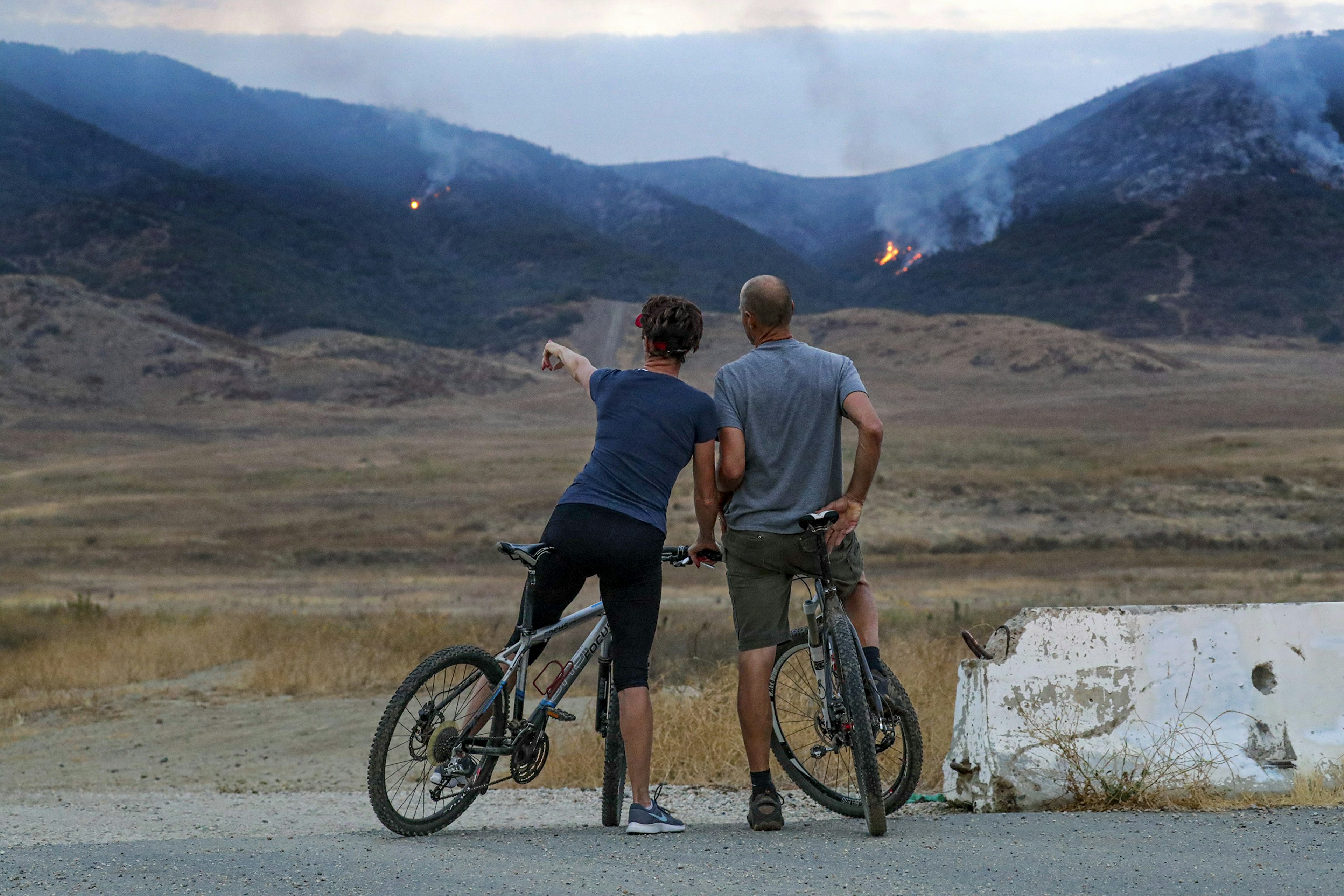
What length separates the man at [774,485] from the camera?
5.36m

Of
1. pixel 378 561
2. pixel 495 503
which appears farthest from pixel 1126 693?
pixel 495 503

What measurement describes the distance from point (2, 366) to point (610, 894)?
262 feet

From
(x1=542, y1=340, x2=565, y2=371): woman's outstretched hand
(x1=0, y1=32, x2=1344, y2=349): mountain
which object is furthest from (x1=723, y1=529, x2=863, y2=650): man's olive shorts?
(x1=0, y1=32, x2=1344, y2=349): mountain

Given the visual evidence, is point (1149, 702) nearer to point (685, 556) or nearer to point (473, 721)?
point (685, 556)

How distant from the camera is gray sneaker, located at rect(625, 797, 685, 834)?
5305 millimetres

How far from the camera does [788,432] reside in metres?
5.39

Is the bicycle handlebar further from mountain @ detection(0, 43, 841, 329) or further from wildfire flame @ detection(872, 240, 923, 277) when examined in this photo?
wildfire flame @ detection(872, 240, 923, 277)

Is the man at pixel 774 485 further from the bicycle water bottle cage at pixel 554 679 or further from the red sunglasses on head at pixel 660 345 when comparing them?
the bicycle water bottle cage at pixel 554 679

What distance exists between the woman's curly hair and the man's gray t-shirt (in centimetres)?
20

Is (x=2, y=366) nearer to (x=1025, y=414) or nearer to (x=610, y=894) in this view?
(x=1025, y=414)

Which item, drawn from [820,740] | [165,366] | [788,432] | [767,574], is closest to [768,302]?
[788,432]

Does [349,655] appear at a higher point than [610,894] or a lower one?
lower

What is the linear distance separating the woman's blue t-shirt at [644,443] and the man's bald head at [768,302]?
0.40 metres

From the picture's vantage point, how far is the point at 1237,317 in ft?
364
